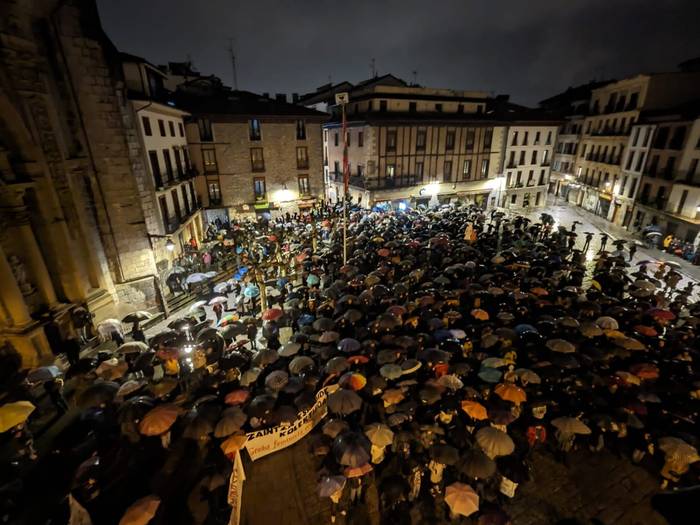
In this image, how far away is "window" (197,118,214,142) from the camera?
89.7ft

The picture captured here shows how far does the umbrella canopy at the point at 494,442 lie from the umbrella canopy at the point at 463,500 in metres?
0.89

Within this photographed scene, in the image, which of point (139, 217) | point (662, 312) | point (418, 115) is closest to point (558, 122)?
point (418, 115)

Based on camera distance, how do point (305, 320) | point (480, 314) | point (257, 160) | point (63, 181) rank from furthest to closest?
point (257, 160) < point (63, 181) < point (305, 320) < point (480, 314)

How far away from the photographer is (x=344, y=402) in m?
7.91

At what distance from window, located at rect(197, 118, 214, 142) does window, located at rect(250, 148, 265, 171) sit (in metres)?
3.41

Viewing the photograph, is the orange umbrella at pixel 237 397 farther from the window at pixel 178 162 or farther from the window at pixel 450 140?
the window at pixel 450 140

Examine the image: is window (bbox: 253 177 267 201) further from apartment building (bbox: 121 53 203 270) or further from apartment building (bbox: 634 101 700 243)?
apartment building (bbox: 634 101 700 243)

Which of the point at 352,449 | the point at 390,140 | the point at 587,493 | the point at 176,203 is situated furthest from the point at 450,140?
the point at 352,449

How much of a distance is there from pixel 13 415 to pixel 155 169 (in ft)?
50.5

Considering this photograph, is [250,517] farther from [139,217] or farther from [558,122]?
[558,122]

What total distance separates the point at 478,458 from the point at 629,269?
2262 centimetres

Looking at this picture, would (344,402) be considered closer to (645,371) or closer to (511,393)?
(511,393)

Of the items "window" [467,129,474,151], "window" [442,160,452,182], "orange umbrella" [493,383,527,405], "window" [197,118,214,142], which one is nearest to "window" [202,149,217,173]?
"window" [197,118,214,142]

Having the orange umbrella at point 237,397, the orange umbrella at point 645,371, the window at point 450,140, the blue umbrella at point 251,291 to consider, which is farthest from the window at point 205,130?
the orange umbrella at point 645,371
